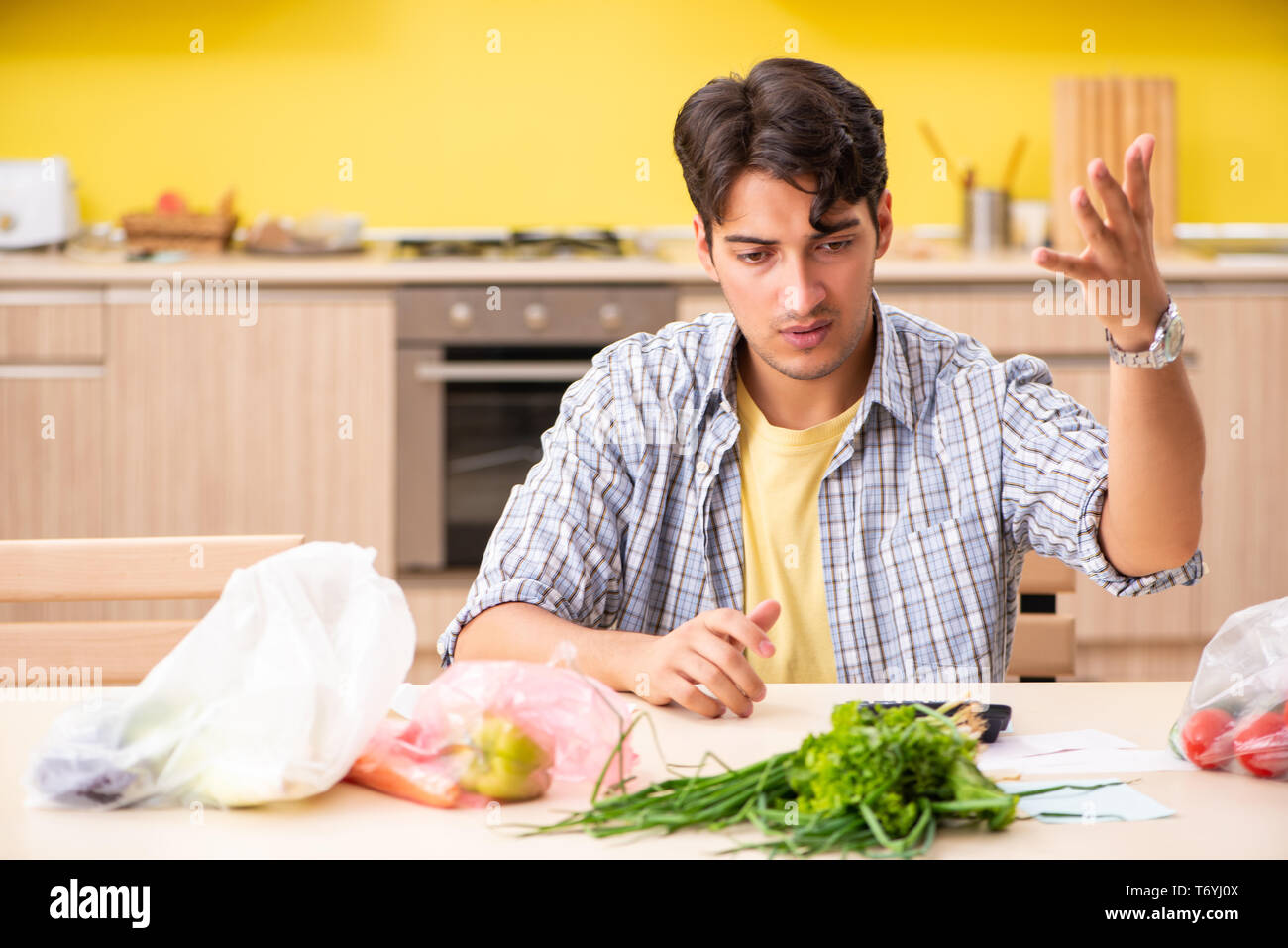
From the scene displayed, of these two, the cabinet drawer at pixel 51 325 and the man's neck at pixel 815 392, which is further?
the cabinet drawer at pixel 51 325

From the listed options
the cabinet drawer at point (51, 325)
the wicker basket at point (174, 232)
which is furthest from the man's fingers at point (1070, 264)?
the wicker basket at point (174, 232)

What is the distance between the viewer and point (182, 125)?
3.35 metres

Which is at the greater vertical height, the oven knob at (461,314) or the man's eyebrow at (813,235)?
the man's eyebrow at (813,235)

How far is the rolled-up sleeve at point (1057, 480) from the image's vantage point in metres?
1.25

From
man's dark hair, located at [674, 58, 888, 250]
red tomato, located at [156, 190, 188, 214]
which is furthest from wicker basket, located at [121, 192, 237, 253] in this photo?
man's dark hair, located at [674, 58, 888, 250]

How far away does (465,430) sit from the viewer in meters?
2.94

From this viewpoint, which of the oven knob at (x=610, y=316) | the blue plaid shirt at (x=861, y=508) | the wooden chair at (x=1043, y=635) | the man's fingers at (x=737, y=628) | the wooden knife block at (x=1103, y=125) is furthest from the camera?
the wooden knife block at (x=1103, y=125)

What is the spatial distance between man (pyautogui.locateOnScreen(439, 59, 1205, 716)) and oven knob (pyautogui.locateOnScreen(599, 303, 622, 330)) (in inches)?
51.8

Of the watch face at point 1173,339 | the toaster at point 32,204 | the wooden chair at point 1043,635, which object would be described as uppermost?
the toaster at point 32,204

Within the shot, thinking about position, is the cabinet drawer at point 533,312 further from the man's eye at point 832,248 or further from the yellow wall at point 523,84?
the man's eye at point 832,248

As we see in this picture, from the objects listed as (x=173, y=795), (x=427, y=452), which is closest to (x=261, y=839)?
(x=173, y=795)

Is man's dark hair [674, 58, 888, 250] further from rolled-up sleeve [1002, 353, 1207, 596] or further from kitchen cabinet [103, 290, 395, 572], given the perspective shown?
kitchen cabinet [103, 290, 395, 572]

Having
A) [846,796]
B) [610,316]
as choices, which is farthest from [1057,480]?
[610,316]

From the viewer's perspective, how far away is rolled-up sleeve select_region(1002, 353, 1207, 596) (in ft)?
4.11
